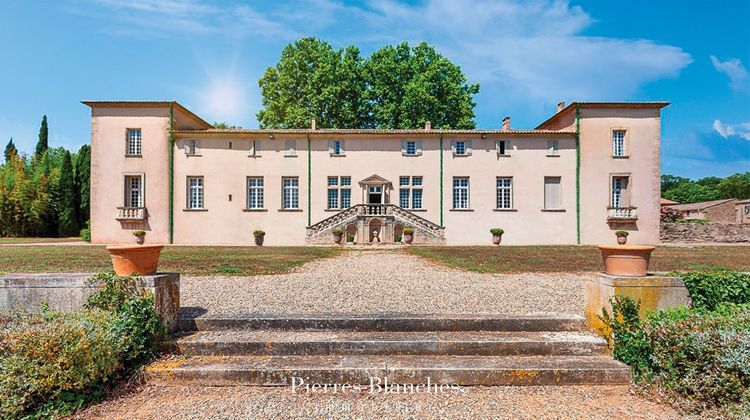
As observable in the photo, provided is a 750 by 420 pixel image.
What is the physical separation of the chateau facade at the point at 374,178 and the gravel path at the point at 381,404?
813 inches

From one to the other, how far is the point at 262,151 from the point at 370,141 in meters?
6.85

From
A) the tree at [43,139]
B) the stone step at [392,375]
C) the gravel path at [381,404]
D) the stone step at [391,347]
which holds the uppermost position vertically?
the tree at [43,139]

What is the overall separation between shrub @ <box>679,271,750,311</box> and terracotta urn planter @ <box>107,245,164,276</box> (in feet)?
19.1

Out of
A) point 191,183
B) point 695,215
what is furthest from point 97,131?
point 695,215

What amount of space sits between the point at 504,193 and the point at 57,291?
24708mm

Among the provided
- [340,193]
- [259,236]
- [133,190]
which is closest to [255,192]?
[259,236]

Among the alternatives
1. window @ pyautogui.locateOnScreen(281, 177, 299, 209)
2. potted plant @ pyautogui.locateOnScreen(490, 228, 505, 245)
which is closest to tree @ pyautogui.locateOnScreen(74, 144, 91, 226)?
window @ pyautogui.locateOnScreen(281, 177, 299, 209)

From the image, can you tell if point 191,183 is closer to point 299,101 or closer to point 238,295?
point 299,101

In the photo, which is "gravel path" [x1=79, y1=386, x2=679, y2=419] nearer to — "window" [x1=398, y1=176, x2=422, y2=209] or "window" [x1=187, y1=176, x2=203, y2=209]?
"window" [x1=398, y1=176, x2=422, y2=209]

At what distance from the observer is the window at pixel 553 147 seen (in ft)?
83.6

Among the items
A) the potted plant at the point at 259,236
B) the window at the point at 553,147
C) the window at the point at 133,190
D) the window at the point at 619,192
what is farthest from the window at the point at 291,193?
the window at the point at 619,192

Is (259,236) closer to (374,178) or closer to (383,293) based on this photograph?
(374,178)

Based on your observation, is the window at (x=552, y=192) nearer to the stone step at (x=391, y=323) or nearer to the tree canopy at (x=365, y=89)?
the tree canopy at (x=365, y=89)

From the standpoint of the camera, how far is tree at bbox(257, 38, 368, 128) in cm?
3188
